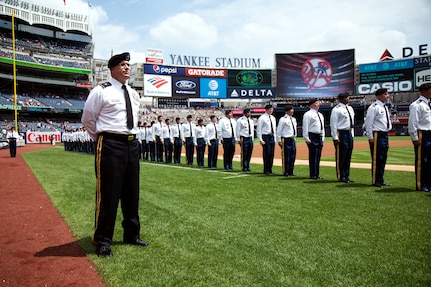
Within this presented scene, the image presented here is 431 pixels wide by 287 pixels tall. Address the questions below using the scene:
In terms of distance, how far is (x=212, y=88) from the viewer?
51.0m

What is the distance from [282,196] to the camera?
20.3 ft

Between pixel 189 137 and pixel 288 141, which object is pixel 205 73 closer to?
pixel 189 137

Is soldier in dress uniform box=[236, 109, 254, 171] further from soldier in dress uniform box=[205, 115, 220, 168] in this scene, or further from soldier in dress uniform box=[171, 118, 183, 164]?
soldier in dress uniform box=[171, 118, 183, 164]

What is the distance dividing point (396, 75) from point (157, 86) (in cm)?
3580

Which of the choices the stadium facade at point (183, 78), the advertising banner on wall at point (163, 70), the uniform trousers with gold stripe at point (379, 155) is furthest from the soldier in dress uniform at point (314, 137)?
the advertising banner on wall at point (163, 70)

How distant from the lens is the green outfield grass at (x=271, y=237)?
2.79 meters

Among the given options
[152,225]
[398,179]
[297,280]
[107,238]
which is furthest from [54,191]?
[398,179]

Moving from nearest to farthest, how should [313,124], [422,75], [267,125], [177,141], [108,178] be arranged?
[108,178] < [313,124] < [267,125] < [177,141] < [422,75]

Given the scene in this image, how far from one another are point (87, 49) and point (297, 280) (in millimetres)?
65521

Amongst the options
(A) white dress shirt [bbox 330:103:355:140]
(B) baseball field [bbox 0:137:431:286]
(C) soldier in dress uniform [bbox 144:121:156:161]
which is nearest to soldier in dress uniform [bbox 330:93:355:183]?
(A) white dress shirt [bbox 330:103:355:140]

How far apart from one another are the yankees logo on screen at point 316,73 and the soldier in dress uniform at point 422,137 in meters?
46.2

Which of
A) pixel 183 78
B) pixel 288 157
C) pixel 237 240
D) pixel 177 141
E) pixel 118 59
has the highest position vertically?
pixel 183 78

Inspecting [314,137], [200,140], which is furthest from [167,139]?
[314,137]

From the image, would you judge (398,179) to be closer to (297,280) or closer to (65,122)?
(297,280)
